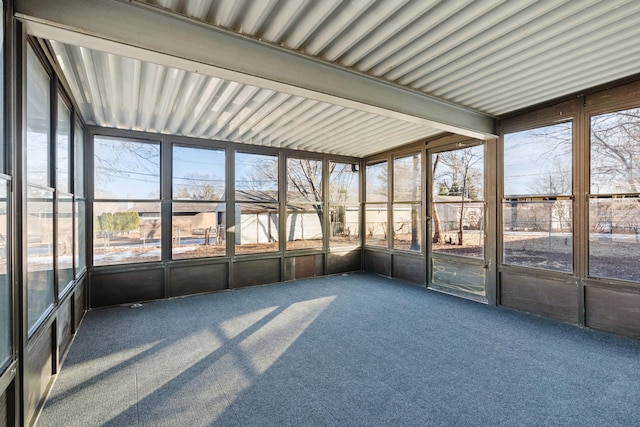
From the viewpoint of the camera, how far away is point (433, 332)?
11.8 ft

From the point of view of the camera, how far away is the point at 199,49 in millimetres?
2344

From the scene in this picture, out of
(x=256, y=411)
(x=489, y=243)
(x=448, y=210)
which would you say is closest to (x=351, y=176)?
(x=448, y=210)

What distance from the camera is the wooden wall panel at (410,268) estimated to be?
18.9 feet

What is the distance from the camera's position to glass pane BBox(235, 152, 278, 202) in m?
5.83

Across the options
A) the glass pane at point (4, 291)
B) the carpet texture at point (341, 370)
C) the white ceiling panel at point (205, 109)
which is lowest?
the carpet texture at point (341, 370)

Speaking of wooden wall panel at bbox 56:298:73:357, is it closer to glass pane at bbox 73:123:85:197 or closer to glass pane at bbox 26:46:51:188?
glass pane at bbox 26:46:51:188

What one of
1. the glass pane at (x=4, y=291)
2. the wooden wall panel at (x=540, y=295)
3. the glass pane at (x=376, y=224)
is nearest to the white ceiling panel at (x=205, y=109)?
the glass pane at (x=376, y=224)

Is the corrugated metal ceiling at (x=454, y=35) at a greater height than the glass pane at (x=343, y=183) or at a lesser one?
greater

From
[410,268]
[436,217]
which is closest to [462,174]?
[436,217]

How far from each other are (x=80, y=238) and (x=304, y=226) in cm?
383

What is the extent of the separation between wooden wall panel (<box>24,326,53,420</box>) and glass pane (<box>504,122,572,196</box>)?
5.47 metres

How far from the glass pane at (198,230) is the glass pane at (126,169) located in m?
0.53

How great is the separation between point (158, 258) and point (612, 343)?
6.18 m

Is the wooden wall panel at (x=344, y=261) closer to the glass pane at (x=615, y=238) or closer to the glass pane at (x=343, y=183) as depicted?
the glass pane at (x=343, y=183)
